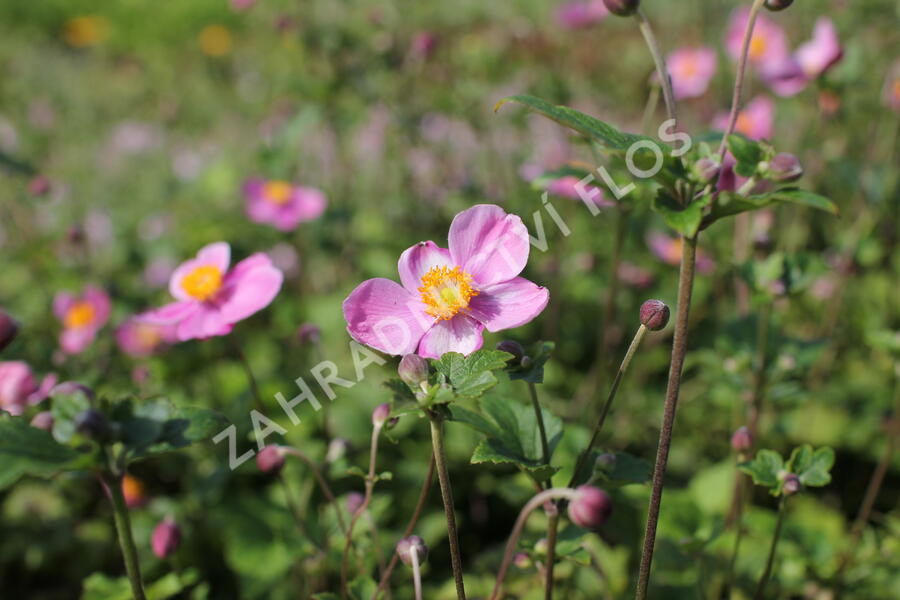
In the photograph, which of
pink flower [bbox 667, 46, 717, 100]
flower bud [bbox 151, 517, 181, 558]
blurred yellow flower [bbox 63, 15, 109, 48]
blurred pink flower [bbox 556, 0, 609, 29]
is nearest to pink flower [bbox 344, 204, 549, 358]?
flower bud [bbox 151, 517, 181, 558]

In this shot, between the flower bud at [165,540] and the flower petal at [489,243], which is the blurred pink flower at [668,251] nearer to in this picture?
the flower petal at [489,243]

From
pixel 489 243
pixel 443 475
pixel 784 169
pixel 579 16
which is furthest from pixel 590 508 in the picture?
pixel 579 16

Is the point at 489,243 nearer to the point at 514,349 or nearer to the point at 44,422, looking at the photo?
the point at 514,349

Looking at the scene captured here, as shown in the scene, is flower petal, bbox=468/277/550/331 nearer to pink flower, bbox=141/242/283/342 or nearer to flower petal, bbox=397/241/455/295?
flower petal, bbox=397/241/455/295

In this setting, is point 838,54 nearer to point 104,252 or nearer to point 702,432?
point 702,432

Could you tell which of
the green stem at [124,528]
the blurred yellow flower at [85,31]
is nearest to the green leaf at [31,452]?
the green stem at [124,528]

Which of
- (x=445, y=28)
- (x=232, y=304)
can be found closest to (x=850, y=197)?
(x=232, y=304)

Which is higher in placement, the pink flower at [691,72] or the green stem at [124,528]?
the pink flower at [691,72]
